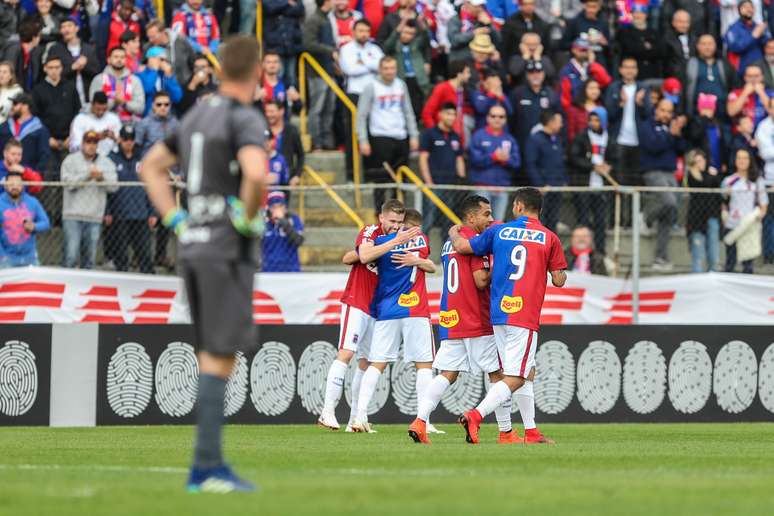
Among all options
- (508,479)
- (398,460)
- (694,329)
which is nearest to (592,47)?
(694,329)

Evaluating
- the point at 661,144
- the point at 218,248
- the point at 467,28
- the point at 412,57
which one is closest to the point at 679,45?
the point at 661,144

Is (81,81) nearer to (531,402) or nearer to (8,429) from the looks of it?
(8,429)

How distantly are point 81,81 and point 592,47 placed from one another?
8075 millimetres

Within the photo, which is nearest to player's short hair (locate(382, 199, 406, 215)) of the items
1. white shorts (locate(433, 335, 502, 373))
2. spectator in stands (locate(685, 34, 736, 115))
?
white shorts (locate(433, 335, 502, 373))

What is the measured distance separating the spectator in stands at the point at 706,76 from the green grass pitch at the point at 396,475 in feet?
31.7

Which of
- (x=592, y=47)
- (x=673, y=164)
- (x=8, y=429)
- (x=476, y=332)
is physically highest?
(x=592, y=47)

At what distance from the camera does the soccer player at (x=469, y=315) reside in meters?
15.0

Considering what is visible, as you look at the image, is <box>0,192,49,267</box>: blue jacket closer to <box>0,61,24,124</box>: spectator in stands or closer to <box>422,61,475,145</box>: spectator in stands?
<box>0,61,24,124</box>: spectator in stands

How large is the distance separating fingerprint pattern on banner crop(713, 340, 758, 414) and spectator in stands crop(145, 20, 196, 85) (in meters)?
8.55

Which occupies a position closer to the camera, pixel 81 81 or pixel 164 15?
pixel 81 81

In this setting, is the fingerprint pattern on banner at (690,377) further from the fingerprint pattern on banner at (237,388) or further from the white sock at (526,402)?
the white sock at (526,402)

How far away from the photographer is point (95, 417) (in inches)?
729

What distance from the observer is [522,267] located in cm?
1418

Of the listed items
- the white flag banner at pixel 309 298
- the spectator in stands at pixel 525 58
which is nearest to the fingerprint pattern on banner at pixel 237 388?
the white flag banner at pixel 309 298
